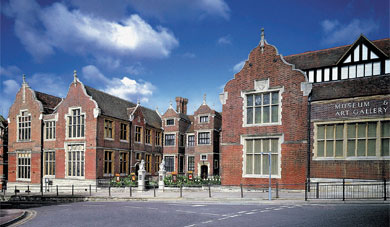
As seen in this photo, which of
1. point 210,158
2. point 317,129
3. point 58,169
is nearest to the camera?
point 317,129

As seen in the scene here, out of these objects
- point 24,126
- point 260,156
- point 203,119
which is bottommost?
point 260,156

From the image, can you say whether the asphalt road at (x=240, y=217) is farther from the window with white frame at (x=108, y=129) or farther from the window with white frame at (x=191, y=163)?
the window with white frame at (x=191, y=163)

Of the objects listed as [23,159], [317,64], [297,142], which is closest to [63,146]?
[23,159]

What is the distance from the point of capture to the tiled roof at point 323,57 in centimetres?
2141

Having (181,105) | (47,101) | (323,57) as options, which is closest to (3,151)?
(47,101)

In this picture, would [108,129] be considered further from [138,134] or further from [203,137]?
[203,137]

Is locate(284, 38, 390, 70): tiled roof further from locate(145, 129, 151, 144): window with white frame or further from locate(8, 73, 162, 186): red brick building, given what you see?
locate(145, 129, 151, 144): window with white frame

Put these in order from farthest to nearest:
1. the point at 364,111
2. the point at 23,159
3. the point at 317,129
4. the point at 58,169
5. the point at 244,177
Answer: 1. the point at 23,159
2. the point at 58,169
3. the point at 244,177
4. the point at 317,129
5. the point at 364,111

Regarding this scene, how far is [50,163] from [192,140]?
58.2ft

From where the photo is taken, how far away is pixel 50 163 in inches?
1230

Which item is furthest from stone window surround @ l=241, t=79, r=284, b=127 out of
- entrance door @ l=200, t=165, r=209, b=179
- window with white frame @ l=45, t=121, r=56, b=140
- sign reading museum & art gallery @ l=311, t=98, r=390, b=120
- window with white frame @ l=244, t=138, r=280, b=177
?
window with white frame @ l=45, t=121, r=56, b=140

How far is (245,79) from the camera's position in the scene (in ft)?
73.5

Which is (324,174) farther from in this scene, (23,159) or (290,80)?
(23,159)

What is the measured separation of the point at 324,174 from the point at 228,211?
8.89m
